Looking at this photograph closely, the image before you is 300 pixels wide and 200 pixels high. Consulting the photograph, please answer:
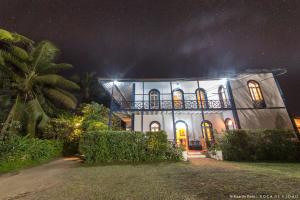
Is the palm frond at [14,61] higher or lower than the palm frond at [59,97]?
higher

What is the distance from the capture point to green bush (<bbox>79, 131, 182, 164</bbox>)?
296 inches

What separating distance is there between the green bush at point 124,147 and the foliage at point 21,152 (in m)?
3.25

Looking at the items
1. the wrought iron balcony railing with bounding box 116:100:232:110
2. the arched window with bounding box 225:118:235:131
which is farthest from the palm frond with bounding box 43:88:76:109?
the arched window with bounding box 225:118:235:131

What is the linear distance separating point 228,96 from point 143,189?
12758 mm

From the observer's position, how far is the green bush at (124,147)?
24.7 feet

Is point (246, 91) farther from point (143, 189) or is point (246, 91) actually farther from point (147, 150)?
point (143, 189)

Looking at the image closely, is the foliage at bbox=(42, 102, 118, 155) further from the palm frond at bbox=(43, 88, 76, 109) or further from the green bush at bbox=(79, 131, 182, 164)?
the green bush at bbox=(79, 131, 182, 164)

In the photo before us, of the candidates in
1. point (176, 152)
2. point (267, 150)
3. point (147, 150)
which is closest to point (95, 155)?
point (147, 150)

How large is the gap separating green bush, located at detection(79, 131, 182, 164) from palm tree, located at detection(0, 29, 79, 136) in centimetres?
589

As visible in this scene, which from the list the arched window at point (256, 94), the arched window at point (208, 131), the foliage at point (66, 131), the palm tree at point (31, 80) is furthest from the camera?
the arched window at point (208, 131)

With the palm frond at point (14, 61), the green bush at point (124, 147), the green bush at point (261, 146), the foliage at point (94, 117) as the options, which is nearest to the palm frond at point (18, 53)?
the palm frond at point (14, 61)

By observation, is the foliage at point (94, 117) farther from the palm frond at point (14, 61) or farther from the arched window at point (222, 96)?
the arched window at point (222, 96)

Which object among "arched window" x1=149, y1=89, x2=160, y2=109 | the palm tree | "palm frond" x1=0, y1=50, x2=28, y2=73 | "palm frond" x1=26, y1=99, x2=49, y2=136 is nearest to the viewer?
"palm frond" x1=0, y1=50, x2=28, y2=73

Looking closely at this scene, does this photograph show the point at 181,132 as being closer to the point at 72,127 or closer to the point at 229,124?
the point at 229,124
